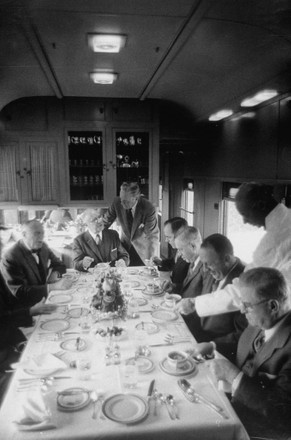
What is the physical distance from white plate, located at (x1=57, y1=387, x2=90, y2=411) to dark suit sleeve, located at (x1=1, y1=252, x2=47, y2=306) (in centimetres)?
175

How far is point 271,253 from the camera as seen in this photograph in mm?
2580

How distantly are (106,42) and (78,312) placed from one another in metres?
2.32

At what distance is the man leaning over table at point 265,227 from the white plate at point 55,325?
Result: 3.79ft

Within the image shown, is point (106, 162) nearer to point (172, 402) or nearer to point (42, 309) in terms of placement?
point (42, 309)

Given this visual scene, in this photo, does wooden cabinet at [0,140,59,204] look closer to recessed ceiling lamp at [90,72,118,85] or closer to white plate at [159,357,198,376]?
recessed ceiling lamp at [90,72,118,85]

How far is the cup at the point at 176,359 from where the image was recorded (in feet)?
6.68

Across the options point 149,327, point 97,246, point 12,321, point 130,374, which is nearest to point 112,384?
point 130,374

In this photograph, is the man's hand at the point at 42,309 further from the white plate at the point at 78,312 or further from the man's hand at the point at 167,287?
the man's hand at the point at 167,287

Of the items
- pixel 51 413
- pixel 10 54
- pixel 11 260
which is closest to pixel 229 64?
pixel 10 54

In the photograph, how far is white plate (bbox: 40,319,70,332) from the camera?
8.54 feet

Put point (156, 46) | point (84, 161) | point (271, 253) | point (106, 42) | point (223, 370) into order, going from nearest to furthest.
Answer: point (223, 370)
point (271, 253)
point (106, 42)
point (156, 46)
point (84, 161)

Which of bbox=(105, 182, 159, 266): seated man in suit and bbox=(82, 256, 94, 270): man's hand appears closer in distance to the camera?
bbox=(82, 256, 94, 270): man's hand

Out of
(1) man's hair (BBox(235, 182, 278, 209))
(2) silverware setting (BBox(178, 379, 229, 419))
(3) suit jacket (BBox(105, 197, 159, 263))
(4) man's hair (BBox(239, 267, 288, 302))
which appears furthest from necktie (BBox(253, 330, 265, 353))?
(3) suit jacket (BBox(105, 197, 159, 263))

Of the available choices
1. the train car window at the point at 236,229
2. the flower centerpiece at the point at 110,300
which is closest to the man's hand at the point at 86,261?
the flower centerpiece at the point at 110,300
